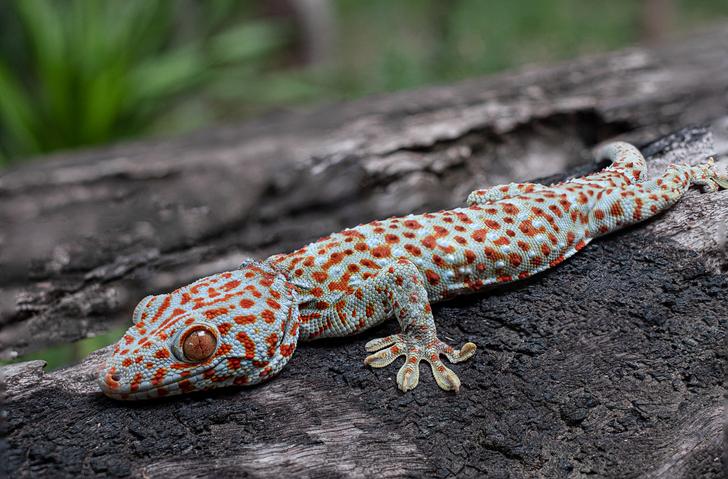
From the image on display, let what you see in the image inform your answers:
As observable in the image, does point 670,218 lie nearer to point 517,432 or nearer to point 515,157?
point 517,432

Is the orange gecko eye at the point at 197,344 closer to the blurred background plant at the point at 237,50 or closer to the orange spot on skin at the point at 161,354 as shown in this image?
the orange spot on skin at the point at 161,354

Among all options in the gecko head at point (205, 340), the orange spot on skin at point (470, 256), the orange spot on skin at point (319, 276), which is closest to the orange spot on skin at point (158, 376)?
the gecko head at point (205, 340)

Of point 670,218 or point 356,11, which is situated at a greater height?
point 356,11

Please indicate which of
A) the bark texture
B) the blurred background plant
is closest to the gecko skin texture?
the bark texture

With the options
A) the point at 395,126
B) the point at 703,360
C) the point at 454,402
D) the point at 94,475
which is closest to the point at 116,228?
the point at 395,126

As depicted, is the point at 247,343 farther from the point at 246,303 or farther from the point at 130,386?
the point at 130,386

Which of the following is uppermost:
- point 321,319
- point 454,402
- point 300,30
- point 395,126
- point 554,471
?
point 300,30

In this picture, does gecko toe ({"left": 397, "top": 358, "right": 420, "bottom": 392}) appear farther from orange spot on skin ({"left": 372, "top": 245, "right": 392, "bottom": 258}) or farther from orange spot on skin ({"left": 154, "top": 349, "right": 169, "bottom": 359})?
orange spot on skin ({"left": 154, "top": 349, "right": 169, "bottom": 359})
